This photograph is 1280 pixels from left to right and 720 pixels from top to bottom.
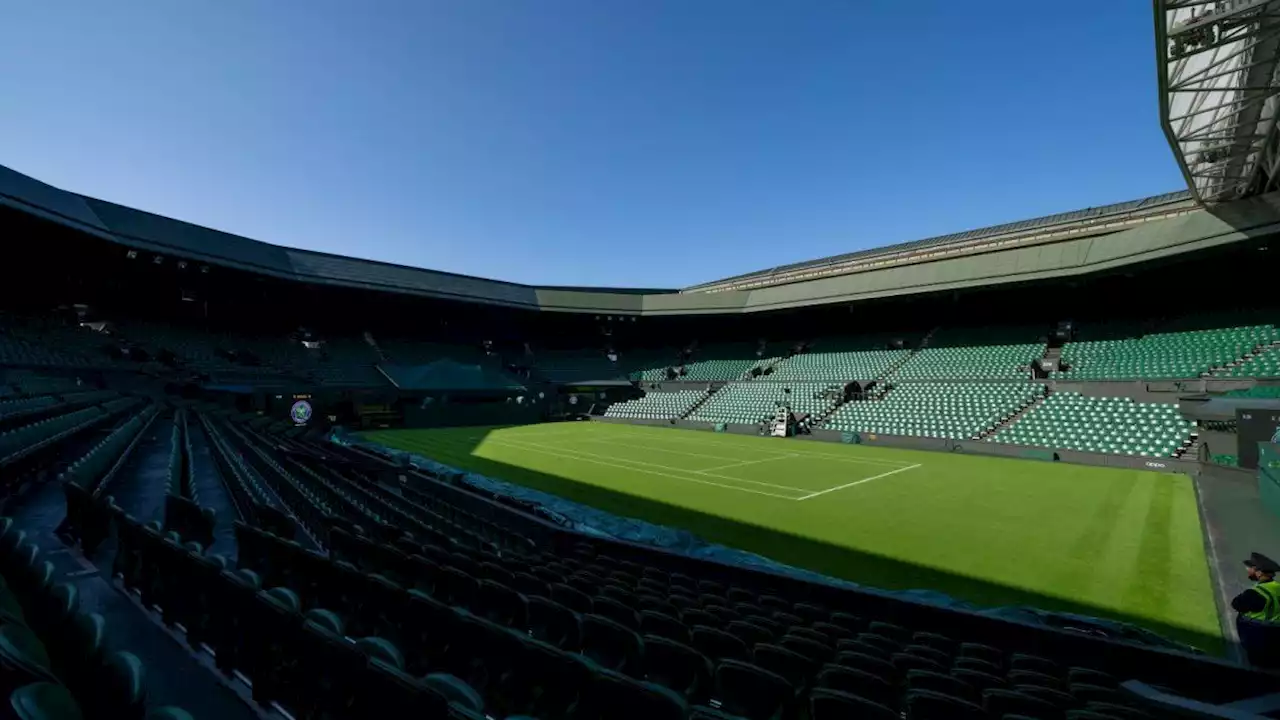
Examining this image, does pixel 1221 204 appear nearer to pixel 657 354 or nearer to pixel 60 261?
pixel 657 354

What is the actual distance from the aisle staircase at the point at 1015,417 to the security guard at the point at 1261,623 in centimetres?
2181

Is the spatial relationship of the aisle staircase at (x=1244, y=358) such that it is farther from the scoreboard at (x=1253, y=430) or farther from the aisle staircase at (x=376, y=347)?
the aisle staircase at (x=376, y=347)

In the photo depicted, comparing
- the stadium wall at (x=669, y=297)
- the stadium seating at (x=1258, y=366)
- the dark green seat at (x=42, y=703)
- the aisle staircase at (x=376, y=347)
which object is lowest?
the dark green seat at (x=42, y=703)

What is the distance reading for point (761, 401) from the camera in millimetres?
37656

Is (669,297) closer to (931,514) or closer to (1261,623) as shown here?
(931,514)

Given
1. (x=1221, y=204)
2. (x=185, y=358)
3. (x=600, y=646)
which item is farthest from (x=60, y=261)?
(x=1221, y=204)

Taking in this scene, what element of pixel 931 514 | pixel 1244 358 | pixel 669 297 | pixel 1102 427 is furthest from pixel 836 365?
pixel 931 514

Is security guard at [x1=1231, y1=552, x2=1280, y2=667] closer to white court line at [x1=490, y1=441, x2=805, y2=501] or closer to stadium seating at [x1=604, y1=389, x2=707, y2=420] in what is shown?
white court line at [x1=490, y1=441, x2=805, y2=501]

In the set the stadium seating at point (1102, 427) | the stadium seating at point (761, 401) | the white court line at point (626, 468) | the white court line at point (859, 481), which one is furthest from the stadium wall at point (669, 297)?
the white court line at point (626, 468)

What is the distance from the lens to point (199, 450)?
1373 centimetres

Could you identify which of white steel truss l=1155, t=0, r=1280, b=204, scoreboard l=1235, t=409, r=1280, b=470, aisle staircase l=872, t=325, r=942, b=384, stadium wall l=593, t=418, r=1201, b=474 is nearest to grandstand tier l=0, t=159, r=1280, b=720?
stadium wall l=593, t=418, r=1201, b=474

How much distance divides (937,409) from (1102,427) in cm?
704

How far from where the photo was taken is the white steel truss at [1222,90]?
11.7m

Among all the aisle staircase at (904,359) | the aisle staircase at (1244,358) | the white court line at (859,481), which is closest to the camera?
the white court line at (859,481)
